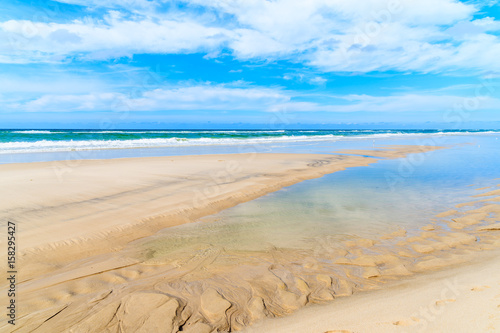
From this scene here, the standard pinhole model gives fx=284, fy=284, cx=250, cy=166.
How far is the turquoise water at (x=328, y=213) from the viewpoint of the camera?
543 cm

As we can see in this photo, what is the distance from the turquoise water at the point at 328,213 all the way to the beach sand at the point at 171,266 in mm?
356

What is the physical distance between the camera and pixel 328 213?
22.9ft

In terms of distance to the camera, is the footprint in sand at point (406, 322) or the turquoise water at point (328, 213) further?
the turquoise water at point (328, 213)

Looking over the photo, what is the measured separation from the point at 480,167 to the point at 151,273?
655 inches

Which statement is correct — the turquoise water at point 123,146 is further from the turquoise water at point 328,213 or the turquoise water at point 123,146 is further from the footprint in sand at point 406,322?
the footprint in sand at point 406,322

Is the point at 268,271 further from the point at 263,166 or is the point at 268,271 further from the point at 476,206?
the point at 263,166

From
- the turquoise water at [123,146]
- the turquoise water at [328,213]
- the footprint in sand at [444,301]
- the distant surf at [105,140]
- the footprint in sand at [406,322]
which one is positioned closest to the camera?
the footprint in sand at [406,322]

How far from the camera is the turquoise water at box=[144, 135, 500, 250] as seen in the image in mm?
5434

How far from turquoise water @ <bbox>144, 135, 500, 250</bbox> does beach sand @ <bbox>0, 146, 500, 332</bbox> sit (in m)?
0.36

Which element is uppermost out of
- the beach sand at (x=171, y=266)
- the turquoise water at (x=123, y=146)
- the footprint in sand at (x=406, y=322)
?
the turquoise water at (x=123, y=146)

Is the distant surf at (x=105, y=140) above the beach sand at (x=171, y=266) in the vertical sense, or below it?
above

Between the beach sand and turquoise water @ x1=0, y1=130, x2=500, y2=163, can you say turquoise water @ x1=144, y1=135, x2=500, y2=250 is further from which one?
turquoise water @ x1=0, y1=130, x2=500, y2=163

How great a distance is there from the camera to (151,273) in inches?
160

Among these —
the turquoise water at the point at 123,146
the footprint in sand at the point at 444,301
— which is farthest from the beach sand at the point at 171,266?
the turquoise water at the point at 123,146
